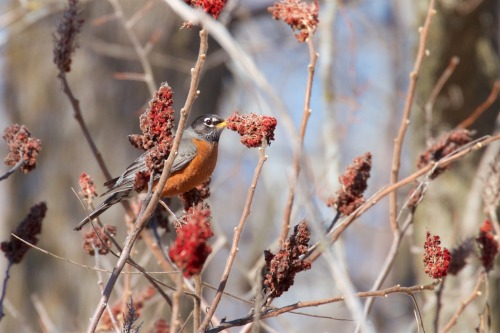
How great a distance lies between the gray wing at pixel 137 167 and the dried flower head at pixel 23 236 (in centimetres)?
36

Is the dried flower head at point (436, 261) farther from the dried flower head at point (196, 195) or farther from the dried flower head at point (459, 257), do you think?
the dried flower head at point (196, 195)

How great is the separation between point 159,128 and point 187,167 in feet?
3.96

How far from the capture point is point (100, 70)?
5246mm

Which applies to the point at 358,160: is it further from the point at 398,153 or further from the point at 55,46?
the point at 55,46

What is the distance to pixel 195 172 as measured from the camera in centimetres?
266

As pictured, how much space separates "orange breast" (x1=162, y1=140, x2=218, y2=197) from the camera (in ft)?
8.18

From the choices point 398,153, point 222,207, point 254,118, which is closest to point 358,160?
point 398,153

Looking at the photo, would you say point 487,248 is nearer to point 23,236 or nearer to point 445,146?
point 445,146

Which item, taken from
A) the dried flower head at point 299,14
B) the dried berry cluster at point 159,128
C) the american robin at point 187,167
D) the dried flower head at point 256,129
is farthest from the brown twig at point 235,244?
the american robin at point 187,167

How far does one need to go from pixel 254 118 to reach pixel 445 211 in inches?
125

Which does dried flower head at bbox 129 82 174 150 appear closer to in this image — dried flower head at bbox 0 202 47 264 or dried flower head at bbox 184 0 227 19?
dried flower head at bbox 184 0 227 19

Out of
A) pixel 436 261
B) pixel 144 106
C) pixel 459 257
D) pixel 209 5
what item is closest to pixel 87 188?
pixel 209 5

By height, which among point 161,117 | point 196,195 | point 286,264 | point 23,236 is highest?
point 196,195

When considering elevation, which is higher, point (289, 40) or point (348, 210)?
point (289, 40)
